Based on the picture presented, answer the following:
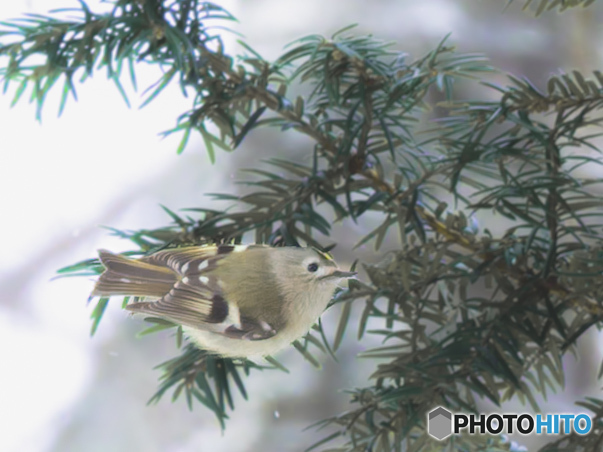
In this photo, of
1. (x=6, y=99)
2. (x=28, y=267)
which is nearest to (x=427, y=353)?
(x=28, y=267)

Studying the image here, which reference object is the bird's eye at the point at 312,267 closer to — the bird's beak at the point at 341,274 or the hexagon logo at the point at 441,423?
the bird's beak at the point at 341,274

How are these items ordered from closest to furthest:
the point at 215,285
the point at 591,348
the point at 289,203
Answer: the point at 215,285 → the point at 289,203 → the point at 591,348

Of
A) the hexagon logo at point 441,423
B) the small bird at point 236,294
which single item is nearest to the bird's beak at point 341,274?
the small bird at point 236,294

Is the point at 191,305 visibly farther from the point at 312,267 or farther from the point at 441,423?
the point at 441,423

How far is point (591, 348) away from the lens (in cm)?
57

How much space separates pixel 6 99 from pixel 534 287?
2.00 feet

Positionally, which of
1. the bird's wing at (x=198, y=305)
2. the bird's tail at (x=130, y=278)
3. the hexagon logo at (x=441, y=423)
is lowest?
the hexagon logo at (x=441, y=423)

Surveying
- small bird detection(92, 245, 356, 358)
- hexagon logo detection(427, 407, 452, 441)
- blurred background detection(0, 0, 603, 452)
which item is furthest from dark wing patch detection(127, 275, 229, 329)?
blurred background detection(0, 0, 603, 452)

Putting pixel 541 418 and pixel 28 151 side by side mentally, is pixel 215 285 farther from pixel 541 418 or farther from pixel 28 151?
pixel 28 151

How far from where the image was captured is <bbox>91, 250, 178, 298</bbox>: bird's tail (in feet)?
0.30

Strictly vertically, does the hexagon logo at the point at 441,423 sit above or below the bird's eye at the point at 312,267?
below

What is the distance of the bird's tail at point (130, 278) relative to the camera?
92 mm

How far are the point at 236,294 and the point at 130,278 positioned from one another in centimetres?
2

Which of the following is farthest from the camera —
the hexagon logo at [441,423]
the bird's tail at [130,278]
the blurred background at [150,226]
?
the blurred background at [150,226]
